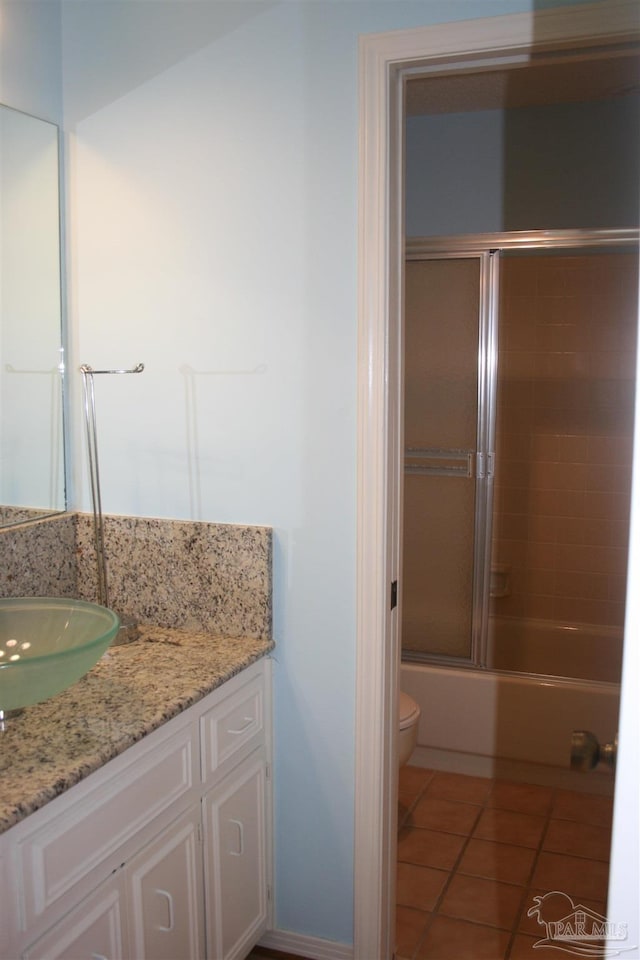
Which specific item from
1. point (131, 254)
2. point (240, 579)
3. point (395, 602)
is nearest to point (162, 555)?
point (240, 579)

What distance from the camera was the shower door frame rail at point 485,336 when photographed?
3199 millimetres

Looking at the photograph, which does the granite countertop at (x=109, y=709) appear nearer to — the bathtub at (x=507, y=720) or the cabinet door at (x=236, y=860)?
the cabinet door at (x=236, y=860)

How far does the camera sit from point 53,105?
217cm

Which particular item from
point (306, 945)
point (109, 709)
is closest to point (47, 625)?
point (109, 709)

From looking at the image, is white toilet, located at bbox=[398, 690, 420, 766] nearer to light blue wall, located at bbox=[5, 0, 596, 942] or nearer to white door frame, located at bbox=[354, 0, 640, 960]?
white door frame, located at bbox=[354, 0, 640, 960]

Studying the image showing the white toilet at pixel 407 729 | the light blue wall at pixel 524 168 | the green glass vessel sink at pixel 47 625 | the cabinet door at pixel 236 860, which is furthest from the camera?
the light blue wall at pixel 524 168

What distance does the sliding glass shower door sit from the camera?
3318 mm

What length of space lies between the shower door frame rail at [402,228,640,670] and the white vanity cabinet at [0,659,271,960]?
142 cm

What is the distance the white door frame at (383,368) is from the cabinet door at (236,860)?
24cm

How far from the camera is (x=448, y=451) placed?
3.41 m

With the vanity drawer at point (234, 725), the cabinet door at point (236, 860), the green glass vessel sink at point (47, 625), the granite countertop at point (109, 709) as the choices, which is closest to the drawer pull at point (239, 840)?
the cabinet door at point (236, 860)

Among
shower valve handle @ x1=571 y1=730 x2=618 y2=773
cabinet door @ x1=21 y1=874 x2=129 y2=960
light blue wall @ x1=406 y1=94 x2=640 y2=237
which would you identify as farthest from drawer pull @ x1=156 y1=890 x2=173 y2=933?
light blue wall @ x1=406 y1=94 x2=640 y2=237

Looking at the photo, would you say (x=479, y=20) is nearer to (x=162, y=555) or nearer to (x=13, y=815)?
(x=162, y=555)

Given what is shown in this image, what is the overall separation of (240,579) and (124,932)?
2.65 ft
